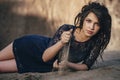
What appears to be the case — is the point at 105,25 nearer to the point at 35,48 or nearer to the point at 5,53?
the point at 35,48

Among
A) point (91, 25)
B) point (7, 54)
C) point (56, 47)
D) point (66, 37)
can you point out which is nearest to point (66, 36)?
point (66, 37)

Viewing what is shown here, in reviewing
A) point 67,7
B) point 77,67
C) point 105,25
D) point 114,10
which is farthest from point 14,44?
point 67,7

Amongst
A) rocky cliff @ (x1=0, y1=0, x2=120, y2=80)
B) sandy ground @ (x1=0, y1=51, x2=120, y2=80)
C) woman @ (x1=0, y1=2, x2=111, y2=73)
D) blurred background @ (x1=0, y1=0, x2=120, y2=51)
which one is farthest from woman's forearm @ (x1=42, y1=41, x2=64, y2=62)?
blurred background @ (x1=0, y1=0, x2=120, y2=51)

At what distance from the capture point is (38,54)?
11.1 ft

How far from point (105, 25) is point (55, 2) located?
13.5 feet

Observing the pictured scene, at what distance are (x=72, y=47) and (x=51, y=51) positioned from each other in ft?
0.86

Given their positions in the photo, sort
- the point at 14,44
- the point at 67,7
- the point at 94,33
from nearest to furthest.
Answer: the point at 94,33 < the point at 14,44 < the point at 67,7

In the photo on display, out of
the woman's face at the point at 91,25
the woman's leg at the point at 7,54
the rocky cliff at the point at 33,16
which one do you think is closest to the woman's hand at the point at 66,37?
the woman's face at the point at 91,25

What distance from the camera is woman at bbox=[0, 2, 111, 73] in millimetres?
3232

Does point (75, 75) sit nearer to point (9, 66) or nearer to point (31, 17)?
point (9, 66)

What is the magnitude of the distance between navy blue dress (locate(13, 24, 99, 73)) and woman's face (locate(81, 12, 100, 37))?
0.52 ft

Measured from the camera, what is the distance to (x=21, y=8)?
7.43 meters

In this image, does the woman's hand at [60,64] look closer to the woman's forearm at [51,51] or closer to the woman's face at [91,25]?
the woman's forearm at [51,51]

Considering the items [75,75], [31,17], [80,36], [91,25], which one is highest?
[91,25]
